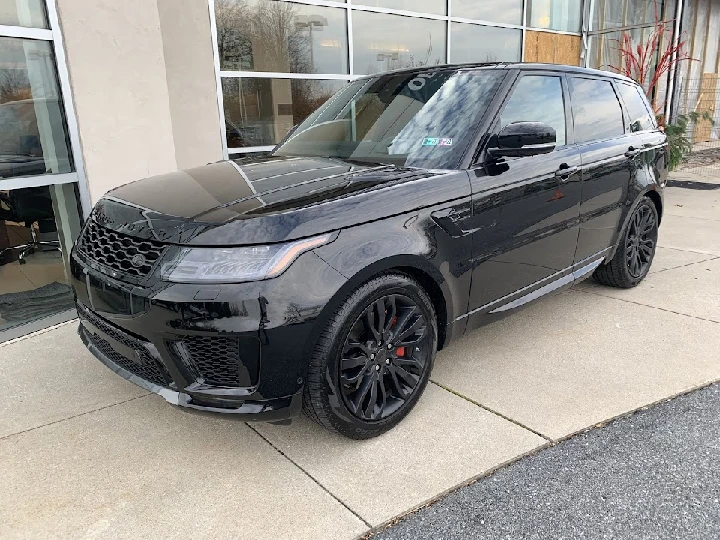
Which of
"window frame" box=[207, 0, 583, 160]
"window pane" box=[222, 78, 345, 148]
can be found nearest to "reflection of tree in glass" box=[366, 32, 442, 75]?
"window frame" box=[207, 0, 583, 160]

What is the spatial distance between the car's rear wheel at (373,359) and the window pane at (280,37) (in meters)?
4.83

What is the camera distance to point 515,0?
33.8 feet

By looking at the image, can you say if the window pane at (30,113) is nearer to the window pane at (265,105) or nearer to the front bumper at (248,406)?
the window pane at (265,105)

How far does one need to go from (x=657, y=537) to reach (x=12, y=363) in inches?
146

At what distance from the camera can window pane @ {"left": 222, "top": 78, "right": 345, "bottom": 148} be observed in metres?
6.55

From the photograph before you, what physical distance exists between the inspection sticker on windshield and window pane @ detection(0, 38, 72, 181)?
318 centimetres

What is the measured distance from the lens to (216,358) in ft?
7.47

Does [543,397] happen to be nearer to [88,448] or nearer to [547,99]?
[547,99]

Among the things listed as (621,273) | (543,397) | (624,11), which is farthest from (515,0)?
(543,397)

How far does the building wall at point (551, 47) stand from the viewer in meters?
10.8

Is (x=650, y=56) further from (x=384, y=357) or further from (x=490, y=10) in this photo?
(x=384, y=357)

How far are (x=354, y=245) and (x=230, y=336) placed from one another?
645 mm

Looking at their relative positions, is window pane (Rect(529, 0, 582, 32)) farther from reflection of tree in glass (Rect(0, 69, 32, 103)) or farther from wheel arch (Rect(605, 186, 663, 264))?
reflection of tree in glass (Rect(0, 69, 32, 103))

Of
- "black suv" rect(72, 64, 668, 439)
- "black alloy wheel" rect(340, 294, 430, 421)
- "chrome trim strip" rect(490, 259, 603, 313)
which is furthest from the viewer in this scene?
"chrome trim strip" rect(490, 259, 603, 313)
